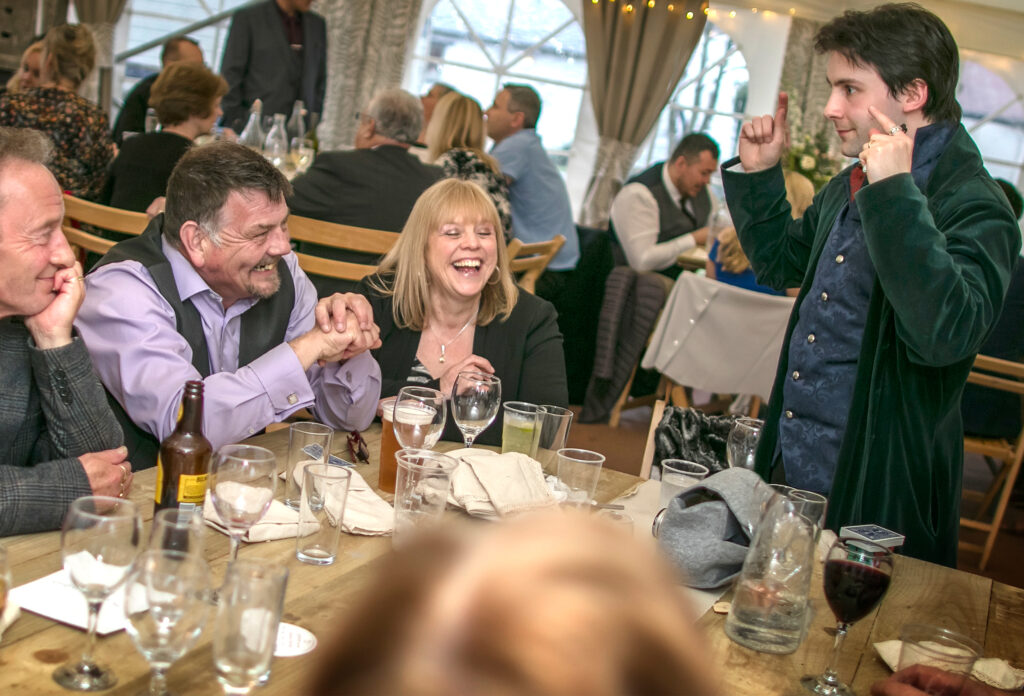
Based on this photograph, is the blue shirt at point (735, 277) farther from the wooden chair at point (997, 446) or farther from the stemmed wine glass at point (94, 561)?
the stemmed wine glass at point (94, 561)

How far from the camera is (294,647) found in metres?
1.14

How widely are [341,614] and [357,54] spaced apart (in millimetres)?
8467

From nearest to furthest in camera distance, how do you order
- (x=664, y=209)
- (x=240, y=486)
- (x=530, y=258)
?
(x=240, y=486) < (x=530, y=258) < (x=664, y=209)

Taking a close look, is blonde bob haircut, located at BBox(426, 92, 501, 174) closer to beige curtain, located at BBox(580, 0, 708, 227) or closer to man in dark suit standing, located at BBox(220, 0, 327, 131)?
man in dark suit standing, located at BBox(220, 0, 327, 131)

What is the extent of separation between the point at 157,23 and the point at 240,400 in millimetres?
8201

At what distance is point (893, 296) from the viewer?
195 cm

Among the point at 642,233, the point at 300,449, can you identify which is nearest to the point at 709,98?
the point at 642,233

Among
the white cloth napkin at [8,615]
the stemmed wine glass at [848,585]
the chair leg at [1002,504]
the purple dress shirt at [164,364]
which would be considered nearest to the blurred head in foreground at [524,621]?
the white cloth napkin at [8,615]

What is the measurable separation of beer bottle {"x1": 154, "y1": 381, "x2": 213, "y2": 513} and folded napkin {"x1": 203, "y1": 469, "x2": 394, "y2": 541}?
0.15 feet

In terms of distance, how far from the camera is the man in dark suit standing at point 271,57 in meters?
6.31

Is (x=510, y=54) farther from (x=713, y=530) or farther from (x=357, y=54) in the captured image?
(x=713, y=530)

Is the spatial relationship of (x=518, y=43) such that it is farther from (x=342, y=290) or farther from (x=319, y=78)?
(x=342, y=290)

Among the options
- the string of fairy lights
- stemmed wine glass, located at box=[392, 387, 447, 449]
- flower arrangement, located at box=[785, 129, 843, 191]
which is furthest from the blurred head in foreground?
the string of fairy lights

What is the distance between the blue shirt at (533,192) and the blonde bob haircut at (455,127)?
68 centimetres
